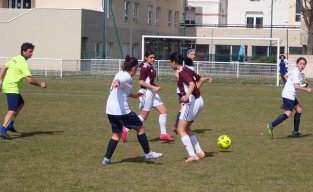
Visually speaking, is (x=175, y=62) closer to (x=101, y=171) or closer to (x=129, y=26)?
(x=101, y=171)

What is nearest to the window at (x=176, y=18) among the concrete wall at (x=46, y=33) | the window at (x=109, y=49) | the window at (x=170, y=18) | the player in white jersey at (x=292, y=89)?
the window at (x=170, y=18)

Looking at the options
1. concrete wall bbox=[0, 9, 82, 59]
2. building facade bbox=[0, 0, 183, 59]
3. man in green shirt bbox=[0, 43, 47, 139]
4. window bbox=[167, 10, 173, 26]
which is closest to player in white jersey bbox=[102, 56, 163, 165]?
man in green shirt bbox=[0, 43, 47, 139]

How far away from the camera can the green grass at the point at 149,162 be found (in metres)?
8.53

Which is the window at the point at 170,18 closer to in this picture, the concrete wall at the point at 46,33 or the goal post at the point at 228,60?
the goal post at the point at 228,60

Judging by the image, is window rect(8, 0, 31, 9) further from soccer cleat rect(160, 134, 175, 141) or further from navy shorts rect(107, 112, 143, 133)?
navy shorts rect(107, 112, 143, 133)

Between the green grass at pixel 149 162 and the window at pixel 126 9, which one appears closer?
the green grass at pixel 149 162

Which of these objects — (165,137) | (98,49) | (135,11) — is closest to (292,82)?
(165,137)

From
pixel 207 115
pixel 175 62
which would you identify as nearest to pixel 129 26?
pixel 207 115

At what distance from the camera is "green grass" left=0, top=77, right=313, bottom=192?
8531 millimetres

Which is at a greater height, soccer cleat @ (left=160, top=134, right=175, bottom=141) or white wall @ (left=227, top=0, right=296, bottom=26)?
white wall @ (left=227, top=0, right=296, bottom=26)

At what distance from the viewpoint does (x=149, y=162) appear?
10297 millimetres

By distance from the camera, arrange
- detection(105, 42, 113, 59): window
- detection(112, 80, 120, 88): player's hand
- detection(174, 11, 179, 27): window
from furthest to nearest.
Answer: detection(174, 11, 179, 27): window → detection(105, 42, 113, 59): window → detection(112, 80, 120, 88): player's hand

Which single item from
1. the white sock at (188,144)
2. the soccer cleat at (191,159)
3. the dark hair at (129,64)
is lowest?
the soccer cleat at (191,159)

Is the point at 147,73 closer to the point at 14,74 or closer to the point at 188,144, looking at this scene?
the point at 14,74
